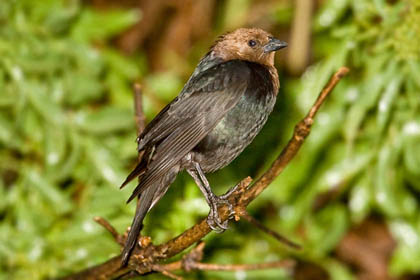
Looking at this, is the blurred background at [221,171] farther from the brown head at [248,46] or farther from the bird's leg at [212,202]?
the brown head at [248,46]

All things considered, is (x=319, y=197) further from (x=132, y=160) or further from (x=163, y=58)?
(x=163, y=58)

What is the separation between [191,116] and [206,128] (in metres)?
0.09

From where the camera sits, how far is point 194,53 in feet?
18.7

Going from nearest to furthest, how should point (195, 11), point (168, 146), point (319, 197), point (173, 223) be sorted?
point (168, 146)
point (173, 223)
point (319, 197)
point (195, 11)

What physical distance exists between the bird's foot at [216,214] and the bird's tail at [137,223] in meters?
0.26

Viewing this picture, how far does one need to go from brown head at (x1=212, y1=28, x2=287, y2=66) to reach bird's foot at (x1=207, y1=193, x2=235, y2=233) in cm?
77

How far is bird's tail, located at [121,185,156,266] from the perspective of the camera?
267 centimetres

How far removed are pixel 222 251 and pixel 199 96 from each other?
1.69m

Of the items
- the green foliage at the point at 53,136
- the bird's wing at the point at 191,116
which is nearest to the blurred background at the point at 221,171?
the green foliage at the point at 53,136

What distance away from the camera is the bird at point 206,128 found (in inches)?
110

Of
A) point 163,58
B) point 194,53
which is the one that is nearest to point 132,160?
point 194,53

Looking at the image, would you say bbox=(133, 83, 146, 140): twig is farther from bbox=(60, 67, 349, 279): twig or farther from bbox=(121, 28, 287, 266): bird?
bbox=(60, 67, 349, 279): twig

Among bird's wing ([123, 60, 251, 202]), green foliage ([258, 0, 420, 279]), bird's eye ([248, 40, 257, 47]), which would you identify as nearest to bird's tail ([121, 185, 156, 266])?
bird's wing ([123, 60, 251, 202])

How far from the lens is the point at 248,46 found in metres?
3.39
